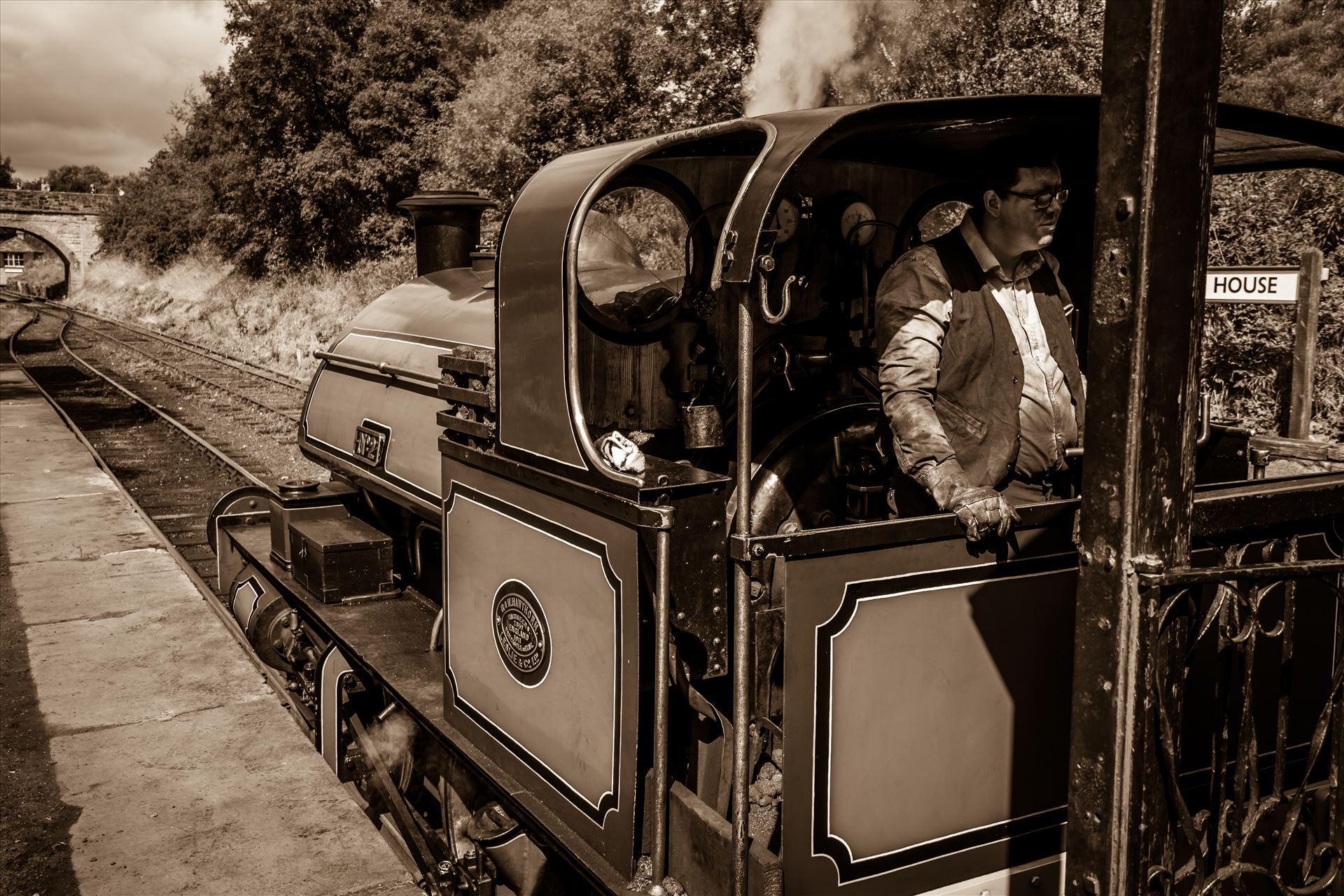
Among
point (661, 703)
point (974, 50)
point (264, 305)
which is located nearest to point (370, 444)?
point (661, 703)

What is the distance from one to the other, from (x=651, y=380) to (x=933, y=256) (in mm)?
1056

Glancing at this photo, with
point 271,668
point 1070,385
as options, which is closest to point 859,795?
point 1070,385

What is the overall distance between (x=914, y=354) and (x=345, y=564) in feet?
11.1

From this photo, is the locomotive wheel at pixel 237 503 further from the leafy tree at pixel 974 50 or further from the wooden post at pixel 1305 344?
the leafy tree at pixel 974 50

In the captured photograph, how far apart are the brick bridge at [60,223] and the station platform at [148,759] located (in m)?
68.7

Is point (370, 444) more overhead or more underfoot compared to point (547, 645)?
more overhead

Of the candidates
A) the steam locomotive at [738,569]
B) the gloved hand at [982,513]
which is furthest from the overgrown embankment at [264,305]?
the gloved hand at [982,513]

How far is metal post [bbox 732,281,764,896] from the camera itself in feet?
7.57

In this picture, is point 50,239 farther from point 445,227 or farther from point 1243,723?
point 1243,723

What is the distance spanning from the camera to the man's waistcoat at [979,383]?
2814 millimetres

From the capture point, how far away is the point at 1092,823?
200 centimetres

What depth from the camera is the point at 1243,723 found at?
232cm

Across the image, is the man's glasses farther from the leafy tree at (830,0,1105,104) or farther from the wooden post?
the leafy tree at (830,0,1105,104)

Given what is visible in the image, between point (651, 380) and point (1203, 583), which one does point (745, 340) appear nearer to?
point (1203, 583)
